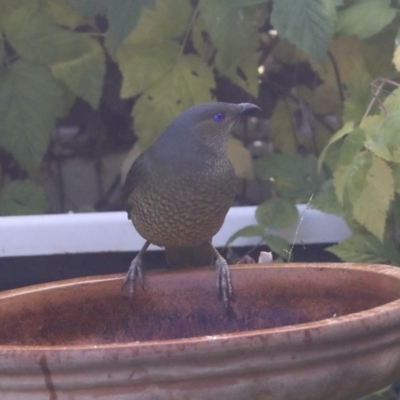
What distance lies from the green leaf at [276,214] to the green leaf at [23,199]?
0.81 metres

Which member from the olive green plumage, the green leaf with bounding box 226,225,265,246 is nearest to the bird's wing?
the olive green plumage

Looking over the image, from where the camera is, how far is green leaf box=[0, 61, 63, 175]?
2.95m

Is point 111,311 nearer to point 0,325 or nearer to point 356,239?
point 0,325

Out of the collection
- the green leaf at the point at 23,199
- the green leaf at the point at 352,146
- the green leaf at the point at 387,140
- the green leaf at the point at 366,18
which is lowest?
the green leaf at the point at 23,199

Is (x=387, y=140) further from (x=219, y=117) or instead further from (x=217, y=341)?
(x=217, y=341)

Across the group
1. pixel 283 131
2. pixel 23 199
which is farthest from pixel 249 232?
pixel 23 199

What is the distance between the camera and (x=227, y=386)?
3.93 ft

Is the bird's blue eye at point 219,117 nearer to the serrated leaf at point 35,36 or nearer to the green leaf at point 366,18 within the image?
the green leaf at point 366,18

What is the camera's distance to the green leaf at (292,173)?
3035 millimetres

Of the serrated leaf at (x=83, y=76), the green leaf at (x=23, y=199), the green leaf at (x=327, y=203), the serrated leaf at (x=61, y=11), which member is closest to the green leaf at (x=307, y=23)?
the green leaf at (x=327, y=203)

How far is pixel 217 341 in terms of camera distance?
1158 millimetres

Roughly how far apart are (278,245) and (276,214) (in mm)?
151

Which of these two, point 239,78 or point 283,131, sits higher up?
point 239,78

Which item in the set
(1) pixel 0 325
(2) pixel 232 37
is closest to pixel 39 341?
(1) pixel 0 325
